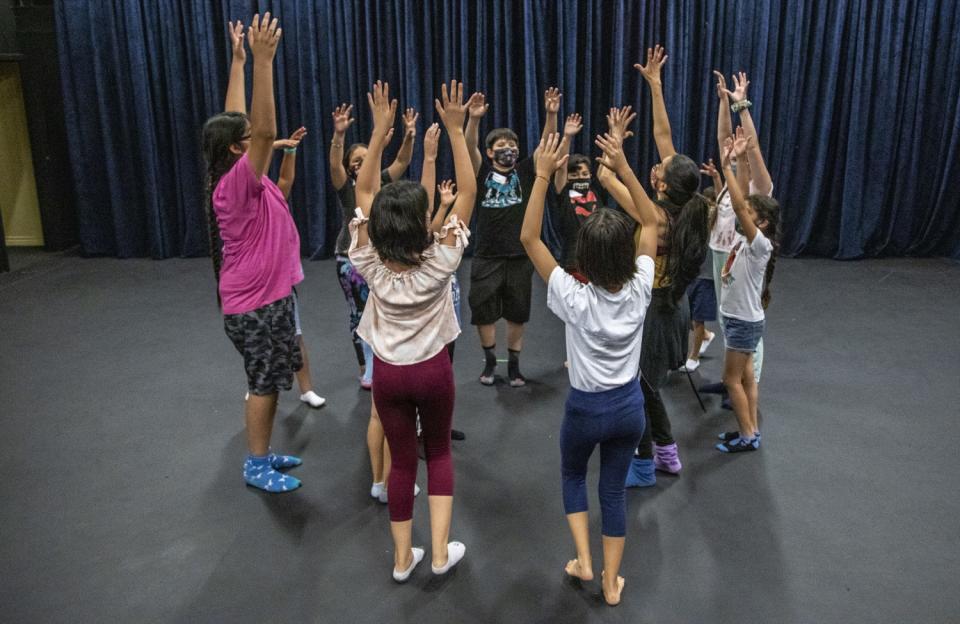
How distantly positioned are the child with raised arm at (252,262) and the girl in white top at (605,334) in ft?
3.32

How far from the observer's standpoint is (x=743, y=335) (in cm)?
315

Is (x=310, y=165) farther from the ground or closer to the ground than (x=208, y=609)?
farther from the ground

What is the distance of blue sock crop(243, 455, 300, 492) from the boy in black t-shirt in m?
1.36

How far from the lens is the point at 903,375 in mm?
4109

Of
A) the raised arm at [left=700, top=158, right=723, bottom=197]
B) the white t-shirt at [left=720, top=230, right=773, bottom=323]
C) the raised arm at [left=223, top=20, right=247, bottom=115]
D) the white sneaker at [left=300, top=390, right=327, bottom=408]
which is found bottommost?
the white sneaker at [left=300, top=390, right=327, bottom=408]

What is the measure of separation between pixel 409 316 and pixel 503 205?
166 centimetres

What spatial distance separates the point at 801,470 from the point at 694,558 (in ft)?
2.80

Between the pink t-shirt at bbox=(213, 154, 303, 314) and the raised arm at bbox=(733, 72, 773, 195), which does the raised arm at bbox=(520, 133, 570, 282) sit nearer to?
the pink t-shirt at bbox=(213, 154, 303, 314)

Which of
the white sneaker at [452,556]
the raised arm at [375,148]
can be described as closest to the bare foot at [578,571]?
the white sneaker at [452,556]

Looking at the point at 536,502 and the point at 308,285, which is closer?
the point at 536,502

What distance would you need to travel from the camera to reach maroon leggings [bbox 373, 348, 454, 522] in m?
2.24

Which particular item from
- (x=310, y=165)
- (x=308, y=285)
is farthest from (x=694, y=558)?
(x=310, y=165)

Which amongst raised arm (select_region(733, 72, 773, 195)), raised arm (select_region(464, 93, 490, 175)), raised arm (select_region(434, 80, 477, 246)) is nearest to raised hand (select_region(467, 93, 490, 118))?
raised arm (select_region(464, 93, 490, 175))

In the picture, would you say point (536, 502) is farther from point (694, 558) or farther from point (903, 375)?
point (903, 375)
